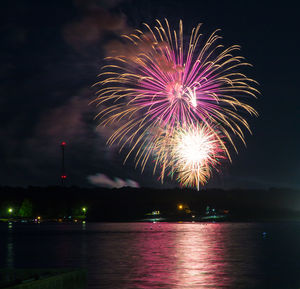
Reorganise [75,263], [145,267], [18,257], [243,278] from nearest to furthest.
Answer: [243,278] → [145,267] → [75,263] → [18,257]

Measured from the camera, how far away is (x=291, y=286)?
25.5 metres

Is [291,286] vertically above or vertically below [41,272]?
below

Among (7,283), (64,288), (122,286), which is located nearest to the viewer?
(7,283)

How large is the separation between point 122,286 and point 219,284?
4602 mm

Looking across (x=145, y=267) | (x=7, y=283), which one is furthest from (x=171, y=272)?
(x=7, y=283)

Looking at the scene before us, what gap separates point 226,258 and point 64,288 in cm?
2280

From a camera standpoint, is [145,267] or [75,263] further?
[75,263]

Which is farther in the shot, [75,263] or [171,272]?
[75,263]

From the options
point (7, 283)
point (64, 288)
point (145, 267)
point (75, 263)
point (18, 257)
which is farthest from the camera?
point (18, 257)

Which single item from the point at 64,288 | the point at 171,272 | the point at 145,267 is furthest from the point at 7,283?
the point at 145,267

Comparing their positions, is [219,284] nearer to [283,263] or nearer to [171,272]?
[171,272]

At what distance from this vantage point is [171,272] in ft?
96.6

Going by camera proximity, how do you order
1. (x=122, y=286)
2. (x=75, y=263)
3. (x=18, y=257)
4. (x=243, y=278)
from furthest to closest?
(x=18, y=257)
(x=75, y=263)
(x=243, y=278)
(x=122, y=286)

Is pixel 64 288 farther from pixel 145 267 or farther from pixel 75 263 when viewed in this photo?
pixel 75 263
